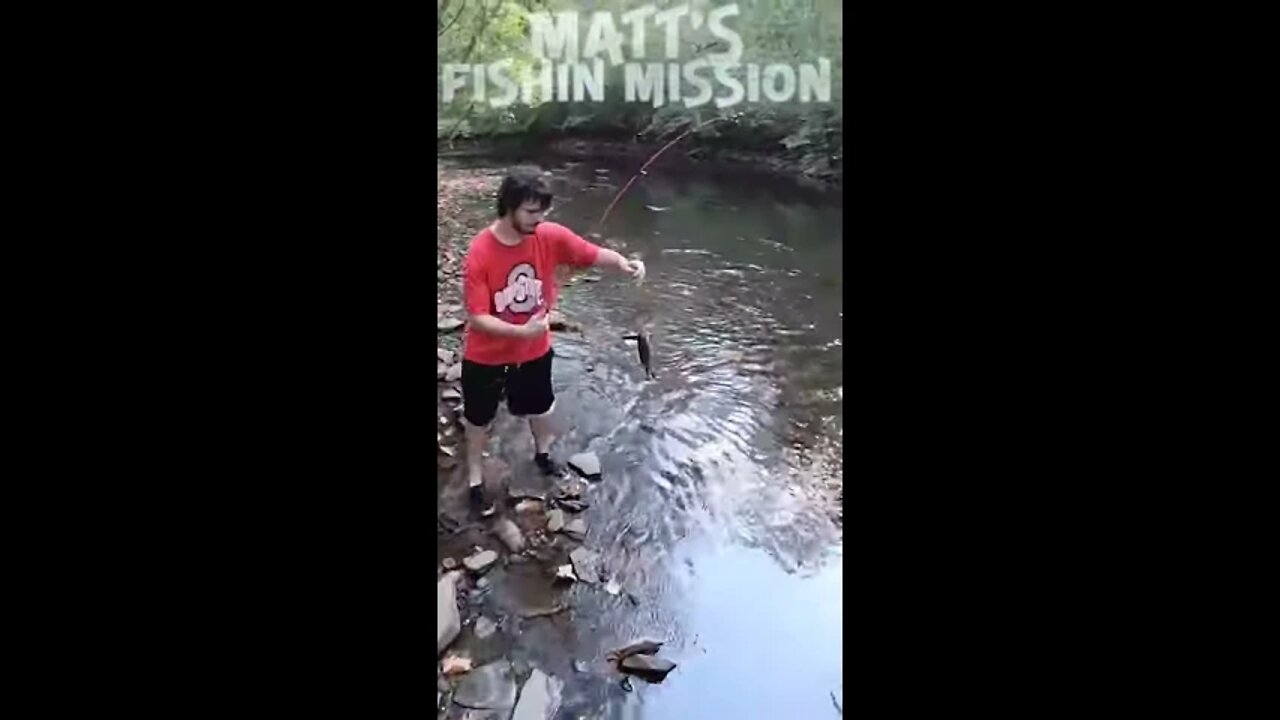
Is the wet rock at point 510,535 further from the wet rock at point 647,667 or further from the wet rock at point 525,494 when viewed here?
the wet rock at point 647,667

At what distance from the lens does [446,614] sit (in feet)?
4.73

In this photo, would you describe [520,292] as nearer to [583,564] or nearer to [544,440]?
[544,440]

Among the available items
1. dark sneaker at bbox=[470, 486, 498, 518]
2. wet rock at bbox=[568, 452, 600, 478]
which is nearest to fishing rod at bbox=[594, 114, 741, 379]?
wet rock at bbox=[568, 452, 600, 478]

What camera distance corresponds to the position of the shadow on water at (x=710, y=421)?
56.6 inches

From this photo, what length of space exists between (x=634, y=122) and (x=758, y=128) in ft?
0.45

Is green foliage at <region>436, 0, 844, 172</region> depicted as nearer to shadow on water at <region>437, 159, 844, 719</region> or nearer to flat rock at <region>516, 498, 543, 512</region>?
shadow on water at <region>437, 159, 844, 719</region>

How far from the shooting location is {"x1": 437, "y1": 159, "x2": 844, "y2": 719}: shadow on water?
1.44 m

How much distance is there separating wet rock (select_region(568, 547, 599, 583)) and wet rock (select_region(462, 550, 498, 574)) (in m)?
0.09

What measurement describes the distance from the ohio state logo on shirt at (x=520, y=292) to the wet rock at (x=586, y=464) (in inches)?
6.7

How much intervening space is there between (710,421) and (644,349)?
0.11m

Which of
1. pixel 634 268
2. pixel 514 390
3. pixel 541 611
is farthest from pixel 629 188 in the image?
pixel 541 611

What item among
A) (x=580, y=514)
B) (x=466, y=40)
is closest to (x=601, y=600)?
(x=580, y=514)

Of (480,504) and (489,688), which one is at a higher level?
(480,504)

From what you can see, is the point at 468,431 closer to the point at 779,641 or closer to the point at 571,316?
the point at 571,316
